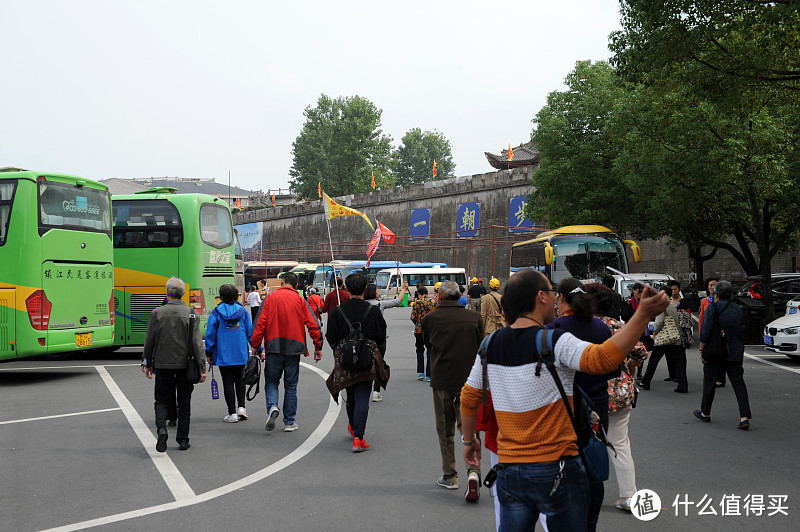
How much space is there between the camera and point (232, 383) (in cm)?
847

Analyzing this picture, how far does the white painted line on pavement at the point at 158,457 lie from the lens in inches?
221

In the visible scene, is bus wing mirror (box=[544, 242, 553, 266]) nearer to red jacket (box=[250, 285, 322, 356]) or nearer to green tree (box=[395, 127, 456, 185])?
red jacket (box=[250, 285, 322, 356])

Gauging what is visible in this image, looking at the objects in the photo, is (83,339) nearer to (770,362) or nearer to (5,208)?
(5,208)

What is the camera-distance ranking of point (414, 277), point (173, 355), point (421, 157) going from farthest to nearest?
point (421, 157)
point (414, 277)
point (173, 355)

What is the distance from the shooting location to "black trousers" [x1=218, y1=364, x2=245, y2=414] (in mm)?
8352

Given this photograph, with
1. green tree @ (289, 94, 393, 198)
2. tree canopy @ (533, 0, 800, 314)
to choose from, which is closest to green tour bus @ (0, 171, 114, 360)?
tree canopy @ (533, 0, 800, 314)

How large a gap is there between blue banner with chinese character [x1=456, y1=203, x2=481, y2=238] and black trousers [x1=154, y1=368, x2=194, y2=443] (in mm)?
38266

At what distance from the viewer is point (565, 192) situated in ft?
89.7

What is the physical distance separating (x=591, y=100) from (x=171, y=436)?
2274cm

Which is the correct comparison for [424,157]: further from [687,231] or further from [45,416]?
[45,416]

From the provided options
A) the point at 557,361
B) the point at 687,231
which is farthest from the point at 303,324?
the point at 687,231

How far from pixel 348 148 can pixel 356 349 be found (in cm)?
6457

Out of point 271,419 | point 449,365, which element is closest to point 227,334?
point 271,419

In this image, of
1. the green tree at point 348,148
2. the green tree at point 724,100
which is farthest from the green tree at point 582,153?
the green tree at point 348,148
